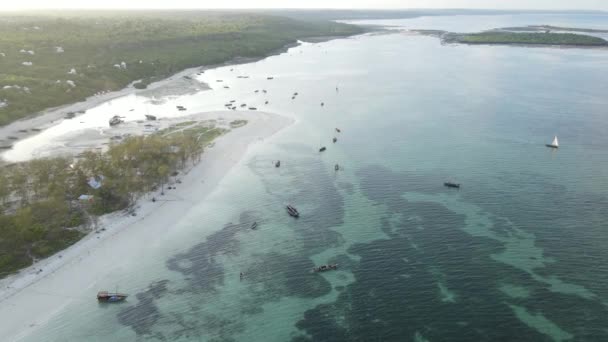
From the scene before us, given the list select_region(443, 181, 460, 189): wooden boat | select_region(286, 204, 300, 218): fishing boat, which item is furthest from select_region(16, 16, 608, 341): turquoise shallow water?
select_region(443, 181, 460, 189): wooden boat

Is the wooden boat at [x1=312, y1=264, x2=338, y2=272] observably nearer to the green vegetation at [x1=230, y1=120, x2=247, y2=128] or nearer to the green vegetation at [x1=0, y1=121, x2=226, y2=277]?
the green vegetation at [x1=0, y1=121, x2=226, y2=277]

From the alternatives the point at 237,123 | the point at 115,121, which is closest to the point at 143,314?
the point at 237,123

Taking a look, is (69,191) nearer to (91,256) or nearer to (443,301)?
(91,256)

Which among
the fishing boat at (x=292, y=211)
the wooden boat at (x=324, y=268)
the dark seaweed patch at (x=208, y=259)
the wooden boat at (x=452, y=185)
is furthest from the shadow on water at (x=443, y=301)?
the wooden boat at (x=452, y=185)

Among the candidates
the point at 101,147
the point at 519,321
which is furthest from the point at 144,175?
the point at 519,321

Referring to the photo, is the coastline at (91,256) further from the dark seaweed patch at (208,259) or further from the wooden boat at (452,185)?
the wooden boat at (452,185)

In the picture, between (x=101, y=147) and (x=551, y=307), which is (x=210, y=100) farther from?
(x=551, y=307)
